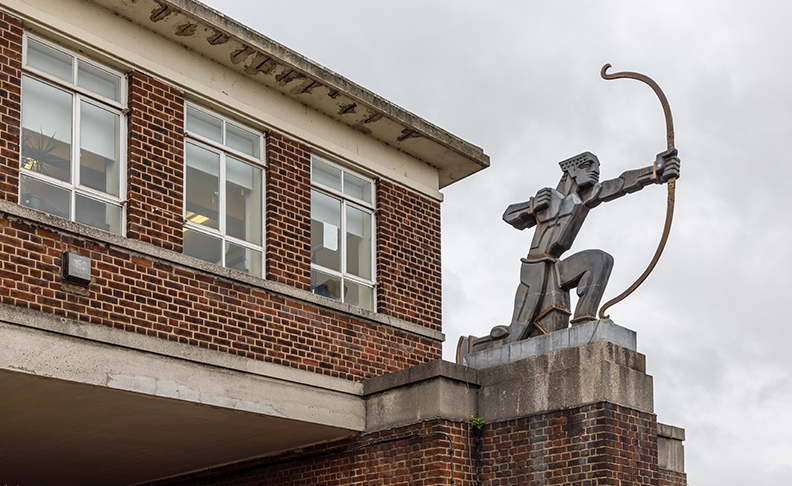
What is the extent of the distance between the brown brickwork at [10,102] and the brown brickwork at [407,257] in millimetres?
5126

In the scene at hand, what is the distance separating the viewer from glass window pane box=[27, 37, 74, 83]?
10.2 meters

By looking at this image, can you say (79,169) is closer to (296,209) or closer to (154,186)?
(154,186)

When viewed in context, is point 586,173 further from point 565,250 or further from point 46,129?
point 46,129

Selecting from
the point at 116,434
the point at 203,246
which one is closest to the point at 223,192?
the point at 203,246

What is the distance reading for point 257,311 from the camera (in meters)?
11.4

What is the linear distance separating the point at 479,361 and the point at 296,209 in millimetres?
2977

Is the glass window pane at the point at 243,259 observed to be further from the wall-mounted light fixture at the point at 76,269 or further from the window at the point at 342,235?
the wall-mounted light fixture at the point at 76,269

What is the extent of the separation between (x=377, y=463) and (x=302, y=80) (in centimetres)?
476

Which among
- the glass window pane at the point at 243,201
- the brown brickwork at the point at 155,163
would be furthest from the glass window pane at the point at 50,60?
the glass window pane at the point at 243,201

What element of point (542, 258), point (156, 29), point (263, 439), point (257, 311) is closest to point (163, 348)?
point (257, 311)

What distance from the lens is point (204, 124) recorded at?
38.7 feet

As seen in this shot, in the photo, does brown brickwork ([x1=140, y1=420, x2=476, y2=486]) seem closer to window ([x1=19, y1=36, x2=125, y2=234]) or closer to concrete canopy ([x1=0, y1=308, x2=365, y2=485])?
concrete canopy ([x1=0, y1=308, x2=365, y2=485])

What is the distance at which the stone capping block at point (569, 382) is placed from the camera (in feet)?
34.4

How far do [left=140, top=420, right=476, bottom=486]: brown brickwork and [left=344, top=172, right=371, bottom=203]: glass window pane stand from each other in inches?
130
